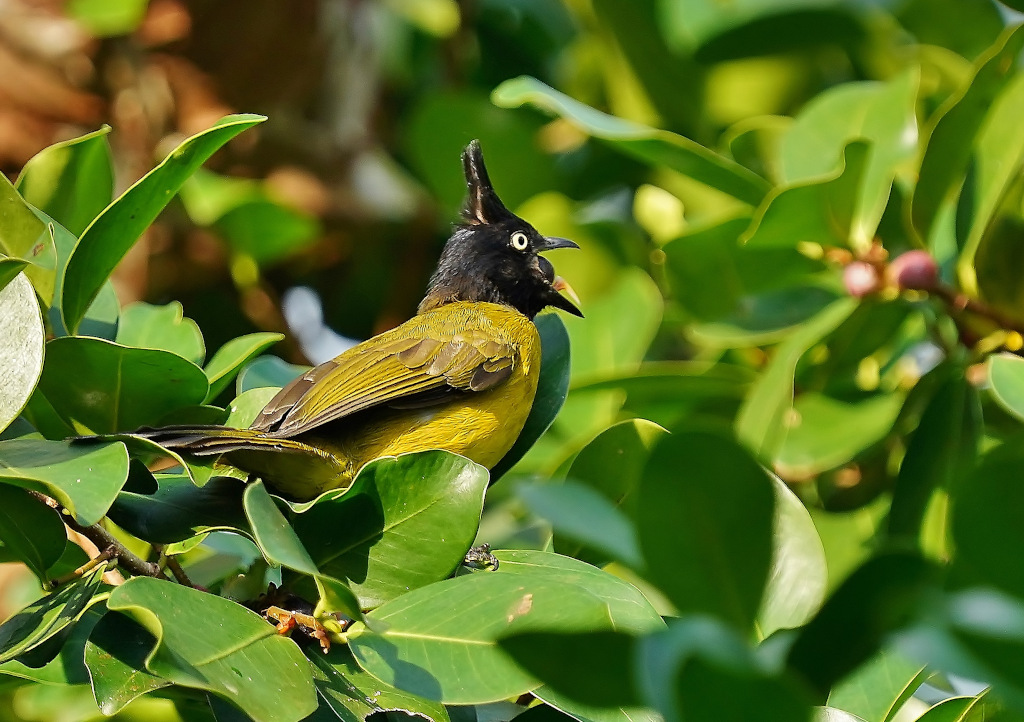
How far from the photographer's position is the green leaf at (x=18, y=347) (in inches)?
60.7

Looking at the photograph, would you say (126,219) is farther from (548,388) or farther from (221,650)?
(548,388)

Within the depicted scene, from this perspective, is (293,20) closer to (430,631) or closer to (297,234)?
(297,234)

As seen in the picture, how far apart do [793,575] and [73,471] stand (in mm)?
990

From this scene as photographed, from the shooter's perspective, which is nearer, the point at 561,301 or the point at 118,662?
the point at 118,662

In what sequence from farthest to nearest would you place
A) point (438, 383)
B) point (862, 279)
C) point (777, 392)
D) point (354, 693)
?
point (438, 383) → point (862, 279) → point (777, 392) → point (354, 693)

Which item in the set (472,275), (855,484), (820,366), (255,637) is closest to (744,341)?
(820,366)

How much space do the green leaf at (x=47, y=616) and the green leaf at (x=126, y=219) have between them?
470 mm

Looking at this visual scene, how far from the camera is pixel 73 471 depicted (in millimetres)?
1491

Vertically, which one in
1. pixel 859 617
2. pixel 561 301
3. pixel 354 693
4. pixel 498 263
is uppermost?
pixel 859 617

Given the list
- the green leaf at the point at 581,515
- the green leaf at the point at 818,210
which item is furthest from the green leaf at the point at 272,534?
the green leaf at the point at 818,210

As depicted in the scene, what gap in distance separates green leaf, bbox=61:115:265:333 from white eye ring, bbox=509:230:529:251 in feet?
6.23

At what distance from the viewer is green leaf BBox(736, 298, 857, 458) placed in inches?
99.4

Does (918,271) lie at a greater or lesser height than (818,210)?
lesser

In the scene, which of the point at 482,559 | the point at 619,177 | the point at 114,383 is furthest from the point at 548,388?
the point at 619,177
